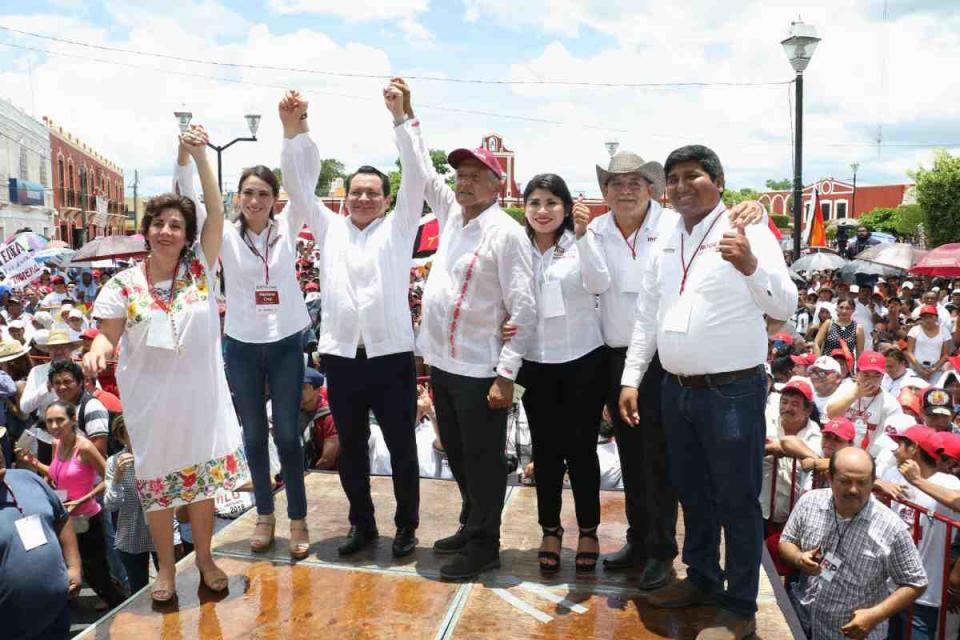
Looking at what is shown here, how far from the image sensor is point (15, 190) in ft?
124

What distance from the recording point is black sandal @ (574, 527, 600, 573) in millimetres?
3559

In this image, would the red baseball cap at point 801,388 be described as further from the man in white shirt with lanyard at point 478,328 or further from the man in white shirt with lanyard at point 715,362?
the man in white shirt with lanyard at point 478,328

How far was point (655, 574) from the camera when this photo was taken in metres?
3.38

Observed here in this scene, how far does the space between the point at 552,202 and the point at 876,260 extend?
46.4 feet

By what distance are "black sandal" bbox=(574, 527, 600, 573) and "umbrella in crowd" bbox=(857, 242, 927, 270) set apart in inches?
509

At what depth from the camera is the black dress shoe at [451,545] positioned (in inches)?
150

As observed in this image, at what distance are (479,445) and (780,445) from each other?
254 cm

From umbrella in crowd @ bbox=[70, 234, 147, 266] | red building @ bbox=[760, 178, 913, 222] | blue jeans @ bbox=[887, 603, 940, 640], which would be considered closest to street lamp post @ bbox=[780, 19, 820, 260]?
blue jeans @ bbox=[887, 603, 940, 640]

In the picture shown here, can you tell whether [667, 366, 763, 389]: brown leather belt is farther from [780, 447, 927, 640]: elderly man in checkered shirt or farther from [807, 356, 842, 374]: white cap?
[807, 356, 842, 374]: white cap

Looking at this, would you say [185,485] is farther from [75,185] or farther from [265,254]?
[75,185]

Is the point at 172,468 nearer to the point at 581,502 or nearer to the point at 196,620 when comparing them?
the point at 196,620

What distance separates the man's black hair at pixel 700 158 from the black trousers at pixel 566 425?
917mm

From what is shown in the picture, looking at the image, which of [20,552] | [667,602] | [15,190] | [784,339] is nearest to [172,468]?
[20,552]

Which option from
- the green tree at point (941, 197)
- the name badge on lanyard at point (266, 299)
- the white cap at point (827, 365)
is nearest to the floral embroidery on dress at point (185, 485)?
the name badge on lanyard at point (266, 299)
